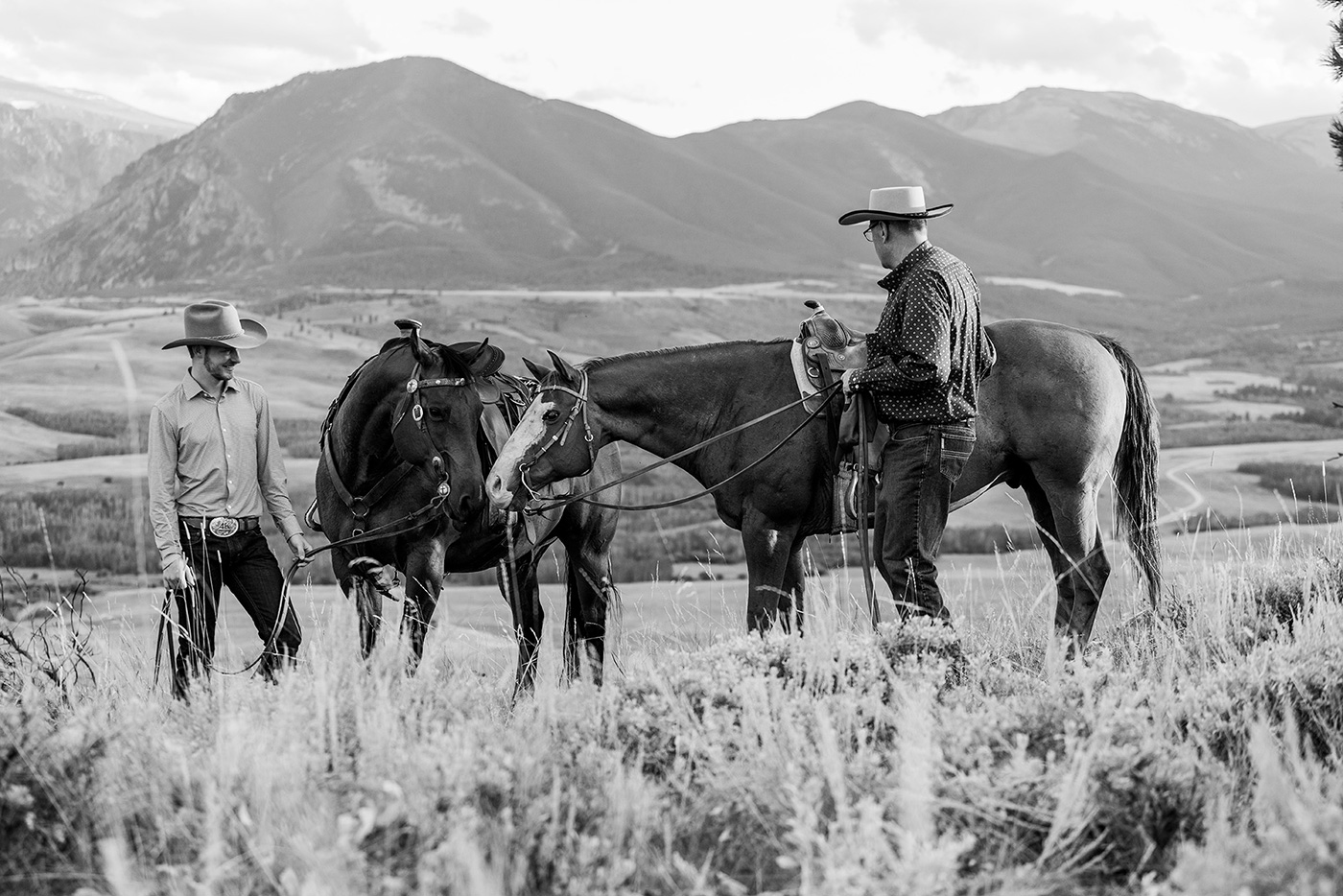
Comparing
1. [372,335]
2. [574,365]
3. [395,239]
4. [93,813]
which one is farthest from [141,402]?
[395,239]

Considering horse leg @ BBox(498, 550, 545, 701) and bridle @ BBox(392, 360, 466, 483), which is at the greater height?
bridle @ BBox(392, 360, 466, 483)

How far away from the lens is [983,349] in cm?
632

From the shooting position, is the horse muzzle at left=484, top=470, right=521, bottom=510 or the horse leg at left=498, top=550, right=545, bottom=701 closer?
the horse muzzle at left=484, top=470, right=521, bottom=510

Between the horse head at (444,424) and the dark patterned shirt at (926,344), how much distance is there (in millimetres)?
1978

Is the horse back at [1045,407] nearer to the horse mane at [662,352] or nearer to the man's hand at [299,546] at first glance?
the horse mane at [662,352]

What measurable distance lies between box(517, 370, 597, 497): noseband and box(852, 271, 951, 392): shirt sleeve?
1.60 metres

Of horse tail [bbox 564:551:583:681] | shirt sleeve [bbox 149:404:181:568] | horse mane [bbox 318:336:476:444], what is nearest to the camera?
shirt sleeve [bbox 149:404:181:568]

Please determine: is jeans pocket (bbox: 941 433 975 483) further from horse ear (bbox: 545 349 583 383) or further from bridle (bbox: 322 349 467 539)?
bridle (bbox: 322 349 467 539)

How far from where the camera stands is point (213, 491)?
589 cm

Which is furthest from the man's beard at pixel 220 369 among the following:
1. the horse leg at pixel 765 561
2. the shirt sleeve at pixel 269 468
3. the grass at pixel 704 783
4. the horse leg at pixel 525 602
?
the horse leg at pixel 765 561

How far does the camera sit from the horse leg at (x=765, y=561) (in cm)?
669

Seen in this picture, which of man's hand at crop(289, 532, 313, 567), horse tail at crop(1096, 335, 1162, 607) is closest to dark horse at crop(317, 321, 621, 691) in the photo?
man's hand at crop(289, 532, 313, 567)

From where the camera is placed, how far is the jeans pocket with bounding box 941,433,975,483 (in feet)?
19.7

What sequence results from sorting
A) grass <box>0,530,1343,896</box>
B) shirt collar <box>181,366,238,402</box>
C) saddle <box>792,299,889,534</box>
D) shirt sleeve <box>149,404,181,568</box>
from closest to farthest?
1. grass <box>0,530,1343,896</box>
2. shirt sleeve <box>149,404,181,568</box>
3. shirt collar <box>181,366,238,402</box>
4. saddle <box>792,299,889,534</box>
